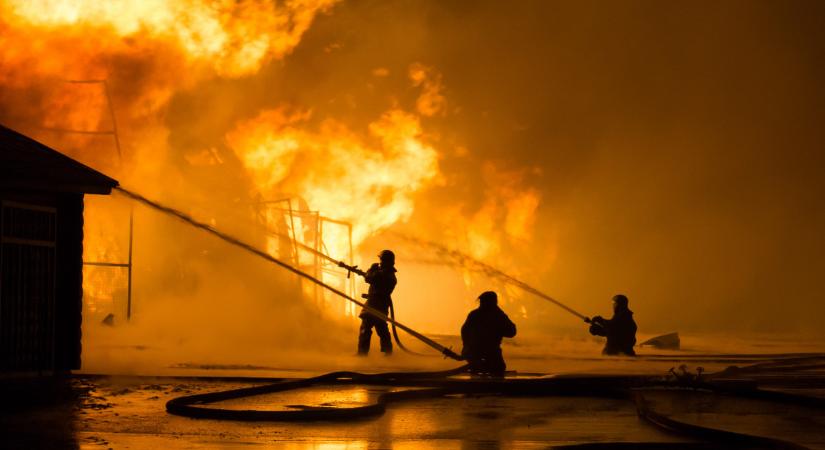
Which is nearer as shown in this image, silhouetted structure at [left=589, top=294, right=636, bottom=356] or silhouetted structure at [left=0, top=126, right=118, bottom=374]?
silhouetted structure at [left=0, top=126, right=118, bottom=374]

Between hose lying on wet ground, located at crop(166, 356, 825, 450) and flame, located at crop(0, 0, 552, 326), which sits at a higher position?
flame, located at crop(0, 0, 552, 326)

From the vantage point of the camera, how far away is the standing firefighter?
1841cm

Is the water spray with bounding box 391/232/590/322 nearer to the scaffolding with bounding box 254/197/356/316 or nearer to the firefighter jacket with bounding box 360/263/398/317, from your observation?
the scaffolding with bounding box 254/197/356/316

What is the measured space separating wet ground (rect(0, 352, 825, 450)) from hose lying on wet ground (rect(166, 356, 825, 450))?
0.13 m

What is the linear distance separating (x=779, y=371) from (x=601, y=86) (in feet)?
126

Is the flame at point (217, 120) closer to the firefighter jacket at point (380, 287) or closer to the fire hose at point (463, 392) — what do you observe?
the firefighter jacket at point (380, 287)

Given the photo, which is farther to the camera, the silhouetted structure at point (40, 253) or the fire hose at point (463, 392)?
the silhouetted structure at point (40, 253)

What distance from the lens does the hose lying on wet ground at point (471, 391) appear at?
11.9 meters

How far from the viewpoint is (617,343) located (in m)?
25.9

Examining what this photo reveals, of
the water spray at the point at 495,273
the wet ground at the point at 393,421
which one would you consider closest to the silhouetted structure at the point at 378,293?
the water spray at the point at 495,273

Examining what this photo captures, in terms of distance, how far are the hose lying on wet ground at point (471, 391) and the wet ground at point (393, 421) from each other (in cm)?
13

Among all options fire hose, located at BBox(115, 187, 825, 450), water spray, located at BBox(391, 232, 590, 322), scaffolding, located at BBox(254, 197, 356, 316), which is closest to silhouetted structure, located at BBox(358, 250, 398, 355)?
water spray, located at BBox(391, 232, 590, 322)

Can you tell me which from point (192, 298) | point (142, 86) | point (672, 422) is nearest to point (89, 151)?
point (142, 86)

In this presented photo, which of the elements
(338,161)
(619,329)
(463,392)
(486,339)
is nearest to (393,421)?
(463,392)
